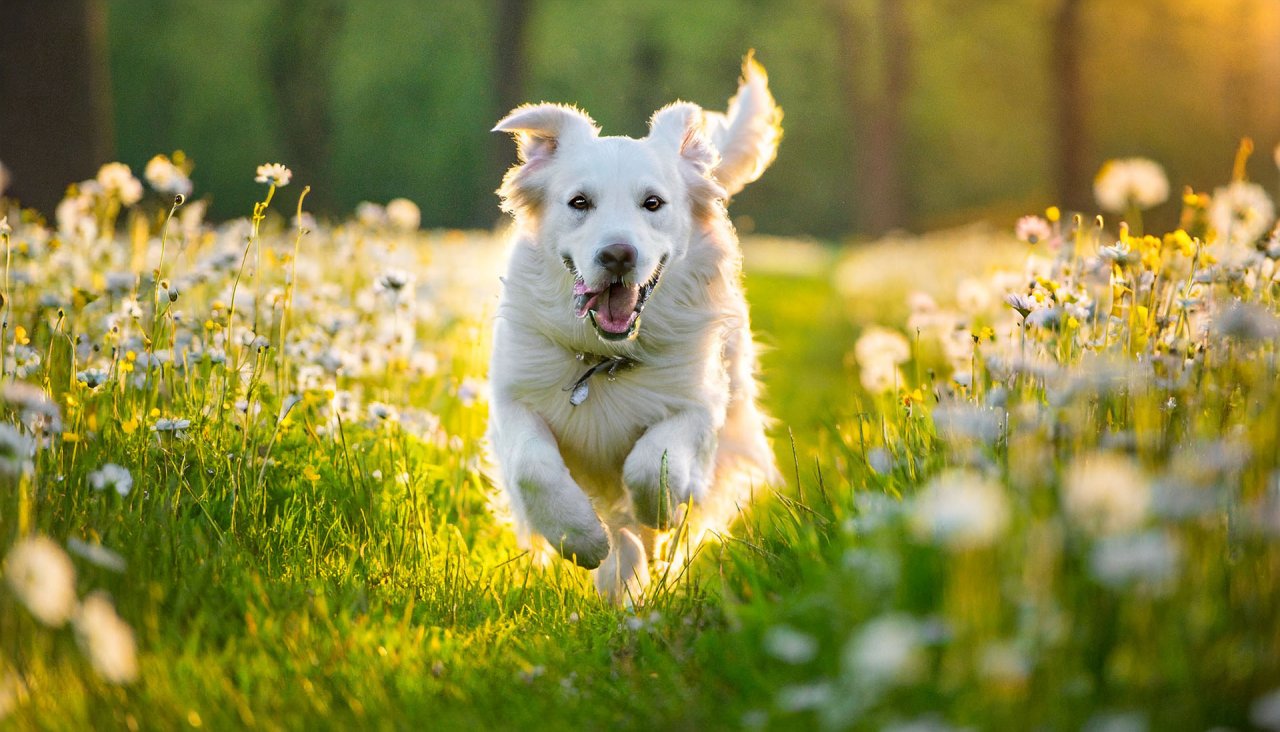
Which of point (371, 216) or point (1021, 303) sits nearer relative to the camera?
point (1021, 303)

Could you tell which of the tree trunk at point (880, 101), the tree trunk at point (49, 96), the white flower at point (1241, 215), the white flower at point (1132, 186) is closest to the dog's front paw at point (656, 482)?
the white flower at point (1132, 186)

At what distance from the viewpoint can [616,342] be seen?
414 centimetres

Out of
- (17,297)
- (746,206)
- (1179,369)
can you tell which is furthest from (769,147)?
(746,206)

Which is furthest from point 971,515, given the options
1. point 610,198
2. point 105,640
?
point 610,198

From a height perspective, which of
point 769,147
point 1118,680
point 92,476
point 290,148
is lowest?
point 1118,680

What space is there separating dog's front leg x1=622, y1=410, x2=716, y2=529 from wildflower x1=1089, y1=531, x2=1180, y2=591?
7.27 ft

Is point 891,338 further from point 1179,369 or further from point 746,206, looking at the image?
point 746,206

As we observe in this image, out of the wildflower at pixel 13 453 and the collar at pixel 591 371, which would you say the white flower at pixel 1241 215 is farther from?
the wildflower at pixel 13 453

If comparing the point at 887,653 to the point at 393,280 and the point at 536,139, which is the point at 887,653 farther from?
the point at 536,139

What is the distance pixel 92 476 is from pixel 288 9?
27.4m

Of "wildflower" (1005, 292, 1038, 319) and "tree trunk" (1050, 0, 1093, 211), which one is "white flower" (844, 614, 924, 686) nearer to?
"wildflower" (1005, 292, 1038, 319)

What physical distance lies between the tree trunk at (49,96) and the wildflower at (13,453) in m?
6.76

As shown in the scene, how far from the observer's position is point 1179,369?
2996 mm

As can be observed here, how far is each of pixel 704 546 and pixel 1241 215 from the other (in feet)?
6.95
